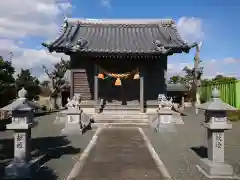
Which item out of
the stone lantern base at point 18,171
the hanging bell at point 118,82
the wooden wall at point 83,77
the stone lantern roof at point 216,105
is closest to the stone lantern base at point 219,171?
the stone lantern roof at point 216,105

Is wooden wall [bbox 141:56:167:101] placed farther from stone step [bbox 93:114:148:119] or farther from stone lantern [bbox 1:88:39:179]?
stone lantern [bbox 1:88:39:179]

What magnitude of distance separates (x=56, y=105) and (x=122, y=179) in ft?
114

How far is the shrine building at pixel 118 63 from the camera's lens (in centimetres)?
1964

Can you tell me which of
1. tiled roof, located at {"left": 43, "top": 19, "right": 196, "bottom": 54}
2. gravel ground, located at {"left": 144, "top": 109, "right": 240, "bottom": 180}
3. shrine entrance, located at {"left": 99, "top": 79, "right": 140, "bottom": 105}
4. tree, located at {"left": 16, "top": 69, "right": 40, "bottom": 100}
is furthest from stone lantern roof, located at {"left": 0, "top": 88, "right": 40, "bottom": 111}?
tree, located at {"left": 16, "top": 69, "right": 40, "bottom": 100}

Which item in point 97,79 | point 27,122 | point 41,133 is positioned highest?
point 97,79

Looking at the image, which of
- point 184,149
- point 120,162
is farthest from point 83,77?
point 120,162

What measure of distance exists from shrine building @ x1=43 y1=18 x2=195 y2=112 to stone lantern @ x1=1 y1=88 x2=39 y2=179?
11843 millimetres

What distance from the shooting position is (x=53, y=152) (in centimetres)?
1030

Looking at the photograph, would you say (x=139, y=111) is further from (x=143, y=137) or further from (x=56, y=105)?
(x=56, y=105)

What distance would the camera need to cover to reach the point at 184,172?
7.94m

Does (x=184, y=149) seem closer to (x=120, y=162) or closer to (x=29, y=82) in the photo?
(x=120, y=162)

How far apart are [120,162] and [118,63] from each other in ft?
42.6

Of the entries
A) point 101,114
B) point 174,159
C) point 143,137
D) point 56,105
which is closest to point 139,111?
point 101,114

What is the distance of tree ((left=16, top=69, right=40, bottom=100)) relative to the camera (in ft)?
116
